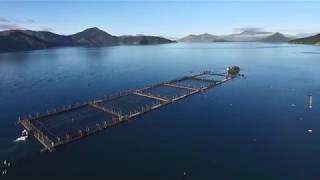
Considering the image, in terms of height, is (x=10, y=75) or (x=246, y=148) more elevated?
(x=10, y=75)

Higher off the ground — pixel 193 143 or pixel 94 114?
pixel 94 114

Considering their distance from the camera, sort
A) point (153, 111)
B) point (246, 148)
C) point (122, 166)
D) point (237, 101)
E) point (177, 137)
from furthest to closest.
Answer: point (237, 101)
point (153, 111)
point (177, 137)
point (246, 148)
point (122, 166)

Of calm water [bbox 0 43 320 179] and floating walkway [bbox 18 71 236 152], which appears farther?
floating walkway [bbox 18 71 236 152]

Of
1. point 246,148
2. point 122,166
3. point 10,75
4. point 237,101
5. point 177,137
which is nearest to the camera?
point 122,166

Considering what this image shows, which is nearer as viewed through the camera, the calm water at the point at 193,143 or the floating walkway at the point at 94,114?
the calm water at the point at 193,143

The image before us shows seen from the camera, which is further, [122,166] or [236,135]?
[236,135]

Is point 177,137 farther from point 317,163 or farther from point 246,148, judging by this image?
point 317,163

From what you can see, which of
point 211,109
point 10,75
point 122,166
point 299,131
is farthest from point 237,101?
point 10,75

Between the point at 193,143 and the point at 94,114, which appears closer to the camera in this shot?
the point at 193,143
